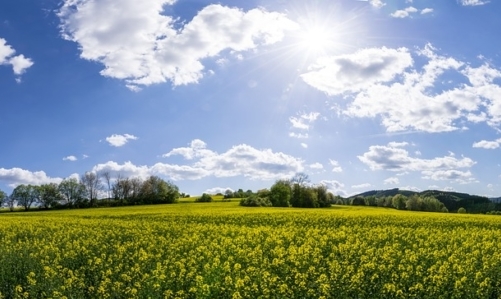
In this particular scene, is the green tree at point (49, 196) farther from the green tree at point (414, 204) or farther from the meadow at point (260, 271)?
the meadow at point (260, 271)

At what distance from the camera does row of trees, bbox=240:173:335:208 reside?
303ft

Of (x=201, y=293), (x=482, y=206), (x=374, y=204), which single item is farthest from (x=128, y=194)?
(x=482, y=206)

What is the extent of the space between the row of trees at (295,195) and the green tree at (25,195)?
6607 centimetres

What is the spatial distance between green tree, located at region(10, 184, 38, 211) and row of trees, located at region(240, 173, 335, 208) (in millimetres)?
66071

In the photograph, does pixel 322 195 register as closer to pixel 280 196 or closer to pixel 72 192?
pixel 280 196

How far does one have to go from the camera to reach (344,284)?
12.0 m

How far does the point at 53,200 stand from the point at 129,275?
110 meters

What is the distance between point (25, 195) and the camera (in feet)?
407

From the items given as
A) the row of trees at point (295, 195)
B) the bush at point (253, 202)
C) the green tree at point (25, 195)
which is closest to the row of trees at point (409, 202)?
the row of trees at point (295, 195)

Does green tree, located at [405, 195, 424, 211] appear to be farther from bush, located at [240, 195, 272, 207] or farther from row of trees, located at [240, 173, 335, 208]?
bush, located at [240, 195, 272, 207]

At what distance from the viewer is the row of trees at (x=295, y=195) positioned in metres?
92.5

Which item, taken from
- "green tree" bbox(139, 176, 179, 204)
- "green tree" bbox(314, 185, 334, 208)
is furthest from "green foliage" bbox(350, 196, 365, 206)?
"green tree" bbox(139, 176, 179, 204)

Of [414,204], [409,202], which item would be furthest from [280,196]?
[414,204]

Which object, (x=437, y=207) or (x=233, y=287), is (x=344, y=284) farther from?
(x=437, y=207)
